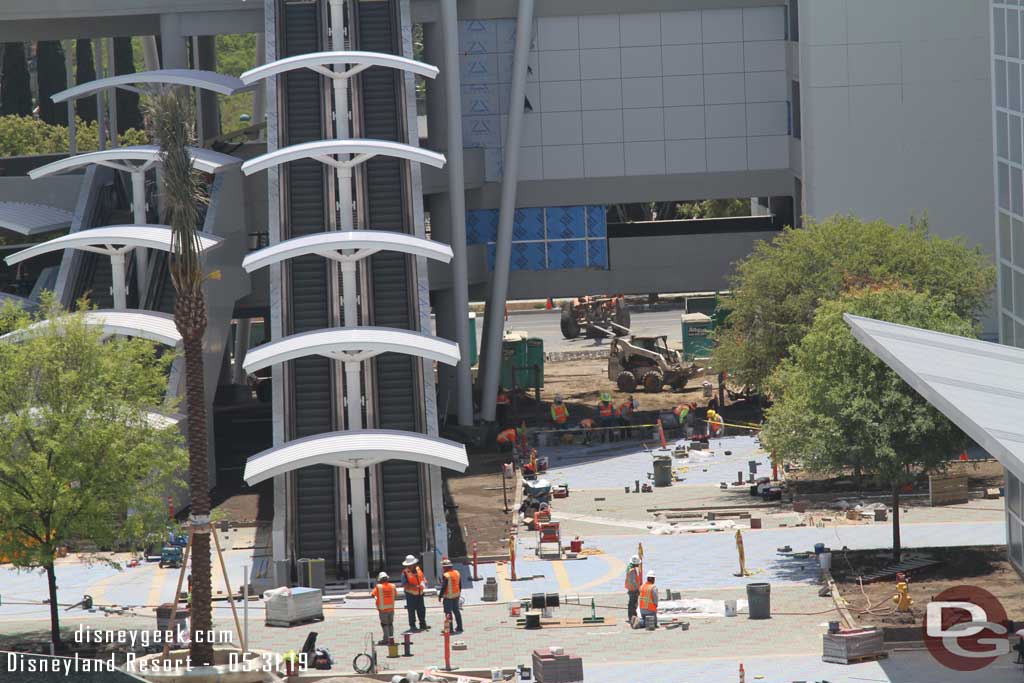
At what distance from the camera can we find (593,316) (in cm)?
9450

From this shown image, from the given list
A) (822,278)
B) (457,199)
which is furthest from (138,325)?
(822,278)

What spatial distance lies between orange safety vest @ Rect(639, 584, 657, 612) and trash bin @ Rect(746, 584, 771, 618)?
2.13 metres

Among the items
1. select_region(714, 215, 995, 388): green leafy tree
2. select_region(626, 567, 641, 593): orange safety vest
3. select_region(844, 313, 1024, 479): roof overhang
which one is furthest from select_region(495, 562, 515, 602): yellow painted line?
select_region(714, 215, 995, 388): green leafy tree

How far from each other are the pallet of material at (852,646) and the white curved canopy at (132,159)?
1170 inches

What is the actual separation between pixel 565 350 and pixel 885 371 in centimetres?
4693

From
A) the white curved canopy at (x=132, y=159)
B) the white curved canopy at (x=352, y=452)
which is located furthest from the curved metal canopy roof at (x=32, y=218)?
the white curved canopy at (x=352, y=452)

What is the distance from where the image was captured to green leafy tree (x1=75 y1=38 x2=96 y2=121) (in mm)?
108312

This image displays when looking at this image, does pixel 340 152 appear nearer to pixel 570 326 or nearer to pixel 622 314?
pixel 622 314

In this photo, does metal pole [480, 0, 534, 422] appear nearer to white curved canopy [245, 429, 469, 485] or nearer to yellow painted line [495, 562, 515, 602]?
white curved canopy [245, 429, 469, 485]

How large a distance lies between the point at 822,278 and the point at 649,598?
20.1 m

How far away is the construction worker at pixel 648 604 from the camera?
41656 mm

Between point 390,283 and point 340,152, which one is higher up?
point 340,152

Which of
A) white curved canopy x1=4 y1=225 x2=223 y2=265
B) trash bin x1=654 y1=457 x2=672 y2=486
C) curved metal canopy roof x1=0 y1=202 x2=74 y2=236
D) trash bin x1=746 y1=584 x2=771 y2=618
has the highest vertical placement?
curved metal canopy roof x1=0 y1=202 x2=74 y2=236

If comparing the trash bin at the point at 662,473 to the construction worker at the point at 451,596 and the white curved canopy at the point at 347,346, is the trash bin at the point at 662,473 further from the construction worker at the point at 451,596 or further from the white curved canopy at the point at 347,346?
the construction worker at the point at 451,596
